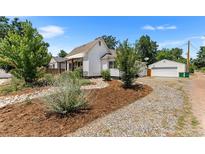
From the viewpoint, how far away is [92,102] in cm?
777

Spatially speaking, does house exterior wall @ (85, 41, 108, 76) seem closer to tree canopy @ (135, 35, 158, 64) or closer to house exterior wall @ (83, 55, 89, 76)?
house exterior wall @ (83, 55, 89, 76)

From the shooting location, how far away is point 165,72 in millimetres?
29000

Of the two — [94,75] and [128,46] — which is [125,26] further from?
[94,75]

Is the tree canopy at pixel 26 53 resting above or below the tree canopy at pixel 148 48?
below

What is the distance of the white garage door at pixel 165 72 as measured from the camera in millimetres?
28359

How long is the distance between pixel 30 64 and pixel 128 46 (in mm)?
6975

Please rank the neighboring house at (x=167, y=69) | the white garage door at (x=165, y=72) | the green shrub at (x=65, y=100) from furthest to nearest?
the white garage door at (x=165, y=72)
the neighboring house at (x=167, y=69)
the green shrub at (x=65, y=100)

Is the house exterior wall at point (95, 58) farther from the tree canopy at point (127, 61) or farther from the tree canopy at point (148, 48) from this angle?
the tree canopy at point (148, 48)

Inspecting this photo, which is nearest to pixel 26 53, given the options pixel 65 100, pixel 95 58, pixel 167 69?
pixel 65 100

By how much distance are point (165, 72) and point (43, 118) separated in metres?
25.9

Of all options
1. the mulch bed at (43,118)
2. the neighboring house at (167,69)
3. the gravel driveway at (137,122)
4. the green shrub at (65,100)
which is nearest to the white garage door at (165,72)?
the neighboring house at (167,69)

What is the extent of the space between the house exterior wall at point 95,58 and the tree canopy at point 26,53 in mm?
6872

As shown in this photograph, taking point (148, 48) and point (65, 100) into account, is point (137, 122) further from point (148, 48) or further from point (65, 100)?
point (148, 48)

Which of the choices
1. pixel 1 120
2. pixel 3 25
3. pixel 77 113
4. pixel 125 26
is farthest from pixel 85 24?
pixel 3 25
